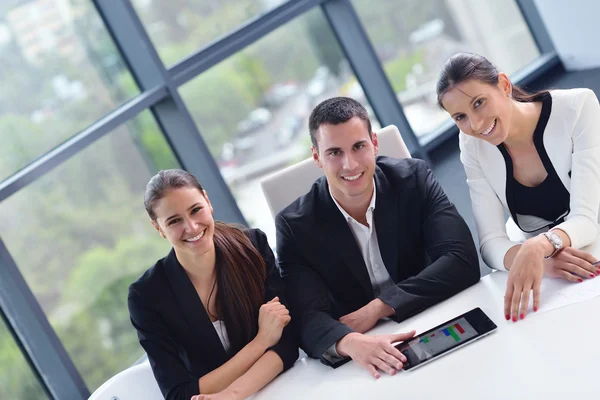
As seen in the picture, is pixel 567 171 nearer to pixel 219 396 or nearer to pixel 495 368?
pixel 495 368

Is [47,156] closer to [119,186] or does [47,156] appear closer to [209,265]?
[119,186]

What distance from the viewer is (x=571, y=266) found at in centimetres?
182

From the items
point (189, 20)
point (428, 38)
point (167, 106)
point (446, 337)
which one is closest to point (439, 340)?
point (446, 337)

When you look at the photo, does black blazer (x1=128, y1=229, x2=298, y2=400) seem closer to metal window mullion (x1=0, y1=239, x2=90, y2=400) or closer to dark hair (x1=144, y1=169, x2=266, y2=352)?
dark hair (x1=144, y1=169, x2=266, y2=352)

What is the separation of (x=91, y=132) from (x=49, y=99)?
0.28m

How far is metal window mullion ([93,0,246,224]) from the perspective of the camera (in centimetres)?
348

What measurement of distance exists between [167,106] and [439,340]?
7.46 ft

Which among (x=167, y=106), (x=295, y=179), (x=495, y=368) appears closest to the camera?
(x=495, y=368)

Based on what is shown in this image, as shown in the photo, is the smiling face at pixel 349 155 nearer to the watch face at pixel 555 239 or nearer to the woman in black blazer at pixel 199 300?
the woman in black blazer at pixel 199 300

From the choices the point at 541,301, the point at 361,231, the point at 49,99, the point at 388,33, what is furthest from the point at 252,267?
the point at 388,33

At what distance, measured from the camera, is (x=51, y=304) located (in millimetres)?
3184

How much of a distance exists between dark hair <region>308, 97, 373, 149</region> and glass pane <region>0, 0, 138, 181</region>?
1.60 metres

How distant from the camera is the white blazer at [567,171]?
2.03m

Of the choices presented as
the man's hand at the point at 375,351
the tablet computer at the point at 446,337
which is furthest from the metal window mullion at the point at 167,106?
the tablet computer at the point at 446,337
